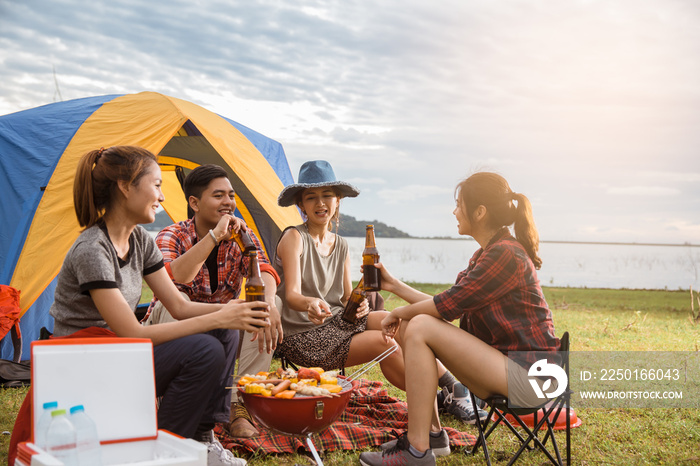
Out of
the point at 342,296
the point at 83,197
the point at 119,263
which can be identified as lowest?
the point at 342,296

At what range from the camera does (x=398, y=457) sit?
287 centimetres

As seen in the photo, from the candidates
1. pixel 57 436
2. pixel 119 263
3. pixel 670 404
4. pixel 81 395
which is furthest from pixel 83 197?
pixel 670 404

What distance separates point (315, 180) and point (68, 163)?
2.32m

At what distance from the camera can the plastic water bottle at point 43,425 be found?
182cm

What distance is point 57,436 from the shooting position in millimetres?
1781

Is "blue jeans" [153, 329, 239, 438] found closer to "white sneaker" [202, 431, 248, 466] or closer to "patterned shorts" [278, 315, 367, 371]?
"white sneaker" [202, 431, 248, 466]

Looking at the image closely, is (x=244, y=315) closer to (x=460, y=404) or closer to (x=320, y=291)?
(x=320, y=291)

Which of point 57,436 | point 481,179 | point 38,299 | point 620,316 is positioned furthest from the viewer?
point 620,316

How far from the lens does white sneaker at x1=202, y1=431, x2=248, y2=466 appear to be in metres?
2.79

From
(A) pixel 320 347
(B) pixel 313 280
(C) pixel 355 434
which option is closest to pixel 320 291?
(B) pixel 313 280

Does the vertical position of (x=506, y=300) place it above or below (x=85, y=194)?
below

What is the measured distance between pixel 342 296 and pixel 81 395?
223 cm

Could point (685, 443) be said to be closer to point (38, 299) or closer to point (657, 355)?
point (657, 355)

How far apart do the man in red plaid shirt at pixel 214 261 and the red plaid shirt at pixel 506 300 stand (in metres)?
1.02
